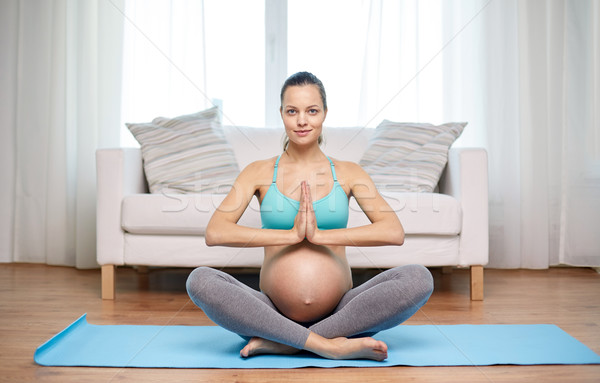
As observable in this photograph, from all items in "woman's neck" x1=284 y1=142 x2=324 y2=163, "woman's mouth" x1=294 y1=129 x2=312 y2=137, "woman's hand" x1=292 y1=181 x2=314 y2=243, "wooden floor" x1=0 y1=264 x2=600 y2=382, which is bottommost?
"wooden floor" x1=0 y1=264 x2=600 y2=382

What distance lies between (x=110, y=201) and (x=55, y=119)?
1.36 m

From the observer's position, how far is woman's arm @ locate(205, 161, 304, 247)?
1.65 metres

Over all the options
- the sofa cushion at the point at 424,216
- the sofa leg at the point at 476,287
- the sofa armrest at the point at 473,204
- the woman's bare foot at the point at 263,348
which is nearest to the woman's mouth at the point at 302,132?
the woman's bare foot at the point at 263,348

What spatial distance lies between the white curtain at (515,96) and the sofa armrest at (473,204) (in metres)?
1.01

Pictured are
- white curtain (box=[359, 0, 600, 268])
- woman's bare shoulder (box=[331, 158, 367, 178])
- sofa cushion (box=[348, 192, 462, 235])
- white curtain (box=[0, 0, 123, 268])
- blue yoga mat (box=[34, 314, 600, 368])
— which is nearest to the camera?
blue yoga mat (box=[34, 314, 600, 368])

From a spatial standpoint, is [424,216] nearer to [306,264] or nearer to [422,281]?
[422,281]

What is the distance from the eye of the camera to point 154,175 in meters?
2.97

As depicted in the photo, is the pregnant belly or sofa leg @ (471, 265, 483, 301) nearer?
the pregnant belly

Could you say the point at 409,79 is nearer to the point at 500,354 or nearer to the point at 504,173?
the point at 504,173

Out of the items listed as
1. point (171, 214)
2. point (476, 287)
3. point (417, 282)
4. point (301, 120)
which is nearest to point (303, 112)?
point (301, 120)

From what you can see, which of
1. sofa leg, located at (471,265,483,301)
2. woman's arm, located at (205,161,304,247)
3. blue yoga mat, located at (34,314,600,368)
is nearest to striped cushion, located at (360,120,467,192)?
sofa leg, located at (471,265,483,301)

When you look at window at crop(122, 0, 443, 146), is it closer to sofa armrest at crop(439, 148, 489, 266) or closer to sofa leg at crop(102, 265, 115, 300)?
sofa armrest at crop(439, 148, 489, 266)

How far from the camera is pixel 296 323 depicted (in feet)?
5.49

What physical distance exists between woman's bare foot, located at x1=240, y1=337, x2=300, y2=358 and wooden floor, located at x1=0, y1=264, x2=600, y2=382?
0.10 meters
